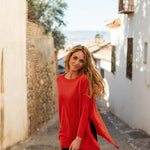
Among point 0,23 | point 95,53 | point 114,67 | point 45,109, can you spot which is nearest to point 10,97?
point 0,23

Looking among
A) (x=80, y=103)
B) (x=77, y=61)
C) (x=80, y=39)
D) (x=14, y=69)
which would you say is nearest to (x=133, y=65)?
(x=14, y=69)

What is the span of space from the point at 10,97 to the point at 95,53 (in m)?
14.9

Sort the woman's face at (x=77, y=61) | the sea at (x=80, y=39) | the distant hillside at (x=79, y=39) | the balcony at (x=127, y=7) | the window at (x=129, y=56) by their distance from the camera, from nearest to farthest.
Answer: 1. the woman's face at (x=77, y=61)
2. the balcony at (x=127, y=7)
3. the window at (x=129, y=56)
4. the sea at (x=80, y=39)
5. the distant hillside at (x=79, y=39)

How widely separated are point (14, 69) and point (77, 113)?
468cm

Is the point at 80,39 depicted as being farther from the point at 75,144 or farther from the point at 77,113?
the point at 75,144

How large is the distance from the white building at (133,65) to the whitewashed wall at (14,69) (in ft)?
11.6

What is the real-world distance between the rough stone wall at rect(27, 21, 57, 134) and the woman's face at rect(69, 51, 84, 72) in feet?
18.2

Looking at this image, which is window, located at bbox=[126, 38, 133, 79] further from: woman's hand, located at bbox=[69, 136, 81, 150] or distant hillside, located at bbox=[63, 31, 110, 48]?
woman's hand, located at bbox=[69, 136, 81, 150]

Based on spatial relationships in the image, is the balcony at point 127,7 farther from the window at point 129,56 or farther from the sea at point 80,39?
the sea at point 80,39

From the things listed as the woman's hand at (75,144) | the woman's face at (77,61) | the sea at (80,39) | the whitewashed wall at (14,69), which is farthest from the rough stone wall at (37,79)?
the woman's hand at (75,144)

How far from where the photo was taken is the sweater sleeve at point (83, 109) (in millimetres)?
2896

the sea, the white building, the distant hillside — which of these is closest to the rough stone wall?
the white building

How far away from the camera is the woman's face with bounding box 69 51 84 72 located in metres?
3.04

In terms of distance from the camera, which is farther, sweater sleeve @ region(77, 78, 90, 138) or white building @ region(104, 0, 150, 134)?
white building @ region(104, 0, 150, 134)
